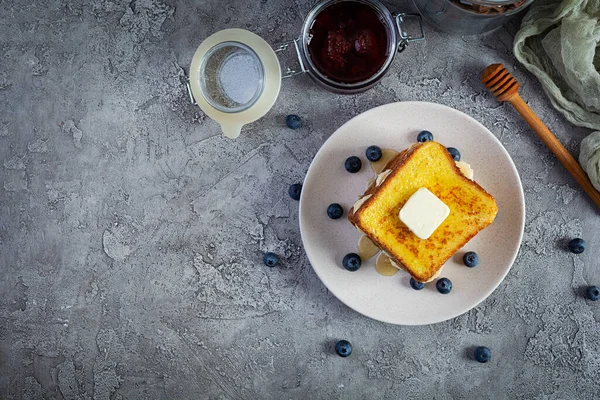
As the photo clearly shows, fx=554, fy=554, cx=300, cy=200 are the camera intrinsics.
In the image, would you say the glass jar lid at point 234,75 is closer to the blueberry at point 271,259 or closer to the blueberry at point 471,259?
the blueberry at point 271,259

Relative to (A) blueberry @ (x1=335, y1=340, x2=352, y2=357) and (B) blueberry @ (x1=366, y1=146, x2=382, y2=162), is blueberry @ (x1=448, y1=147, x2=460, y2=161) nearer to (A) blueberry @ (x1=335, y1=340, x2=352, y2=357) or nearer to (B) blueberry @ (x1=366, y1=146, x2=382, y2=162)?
(B) blueberry @ (x1=366, y1=146, x2=382, y2=162)

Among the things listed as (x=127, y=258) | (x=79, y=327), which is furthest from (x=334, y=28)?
(x=79, y=327)

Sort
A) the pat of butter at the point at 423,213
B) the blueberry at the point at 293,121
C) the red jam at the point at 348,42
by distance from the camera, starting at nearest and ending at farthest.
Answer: the pat of butter at the point at 423,213
the red jam at the point at 348,42
the blueberry at the point at 293,121

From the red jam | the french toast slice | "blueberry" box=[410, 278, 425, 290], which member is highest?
the red jam

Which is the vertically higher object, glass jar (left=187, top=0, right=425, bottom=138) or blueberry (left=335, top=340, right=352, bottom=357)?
glass jar (left=187, top=0, right=425, bottom=138)

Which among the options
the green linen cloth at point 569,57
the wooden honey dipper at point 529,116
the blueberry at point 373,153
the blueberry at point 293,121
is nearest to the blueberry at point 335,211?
the blueberry at point 373,153

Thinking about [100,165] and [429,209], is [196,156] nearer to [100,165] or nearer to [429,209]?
[100,165]

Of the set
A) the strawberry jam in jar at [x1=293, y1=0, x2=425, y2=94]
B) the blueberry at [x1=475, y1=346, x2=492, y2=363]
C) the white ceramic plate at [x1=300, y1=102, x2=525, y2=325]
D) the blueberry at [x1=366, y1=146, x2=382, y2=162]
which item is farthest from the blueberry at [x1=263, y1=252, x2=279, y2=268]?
the blueberry at [x1=475, y1=346, x2=492, y2=363]
